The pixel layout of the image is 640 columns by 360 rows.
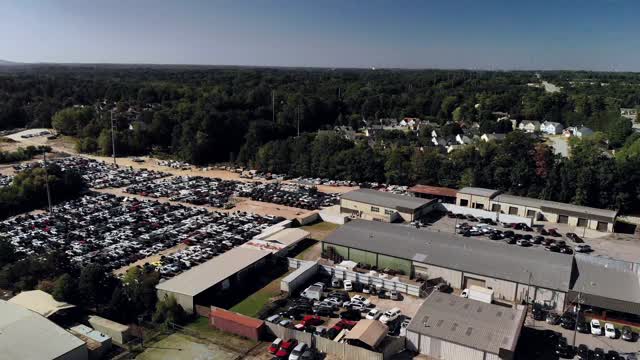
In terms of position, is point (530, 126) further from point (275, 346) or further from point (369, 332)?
point (275, 346)

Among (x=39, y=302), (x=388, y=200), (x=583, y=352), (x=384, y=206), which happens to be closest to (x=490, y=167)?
(x=388, y=200)

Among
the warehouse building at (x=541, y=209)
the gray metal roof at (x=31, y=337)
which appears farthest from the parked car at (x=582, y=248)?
the gray metal roof at (x=31, y=337)

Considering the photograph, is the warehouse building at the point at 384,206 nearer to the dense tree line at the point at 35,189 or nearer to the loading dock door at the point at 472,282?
the loading dock door at the point at 472,282

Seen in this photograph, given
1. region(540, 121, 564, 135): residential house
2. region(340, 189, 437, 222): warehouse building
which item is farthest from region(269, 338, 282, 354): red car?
region(540, 121, 564, 135): residential house

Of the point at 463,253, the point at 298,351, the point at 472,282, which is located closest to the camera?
the point at 298,351

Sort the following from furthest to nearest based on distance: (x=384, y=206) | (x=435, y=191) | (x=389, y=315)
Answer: (x=435, y=191) < (x=384, y=206) < (x=389, y=315)

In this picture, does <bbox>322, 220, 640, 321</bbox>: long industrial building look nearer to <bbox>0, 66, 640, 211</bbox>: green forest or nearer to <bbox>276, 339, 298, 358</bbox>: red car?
<bbox>276, 339, 298, 358</bbox>: red car

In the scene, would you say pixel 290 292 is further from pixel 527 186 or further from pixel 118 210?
pixel 527 186
